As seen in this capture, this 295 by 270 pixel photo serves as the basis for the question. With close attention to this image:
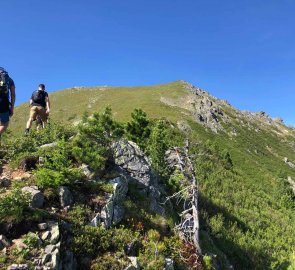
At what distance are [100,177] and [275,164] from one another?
79803mm

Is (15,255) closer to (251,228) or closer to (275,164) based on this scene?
(251,228)

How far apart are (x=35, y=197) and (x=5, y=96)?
3.43 metres

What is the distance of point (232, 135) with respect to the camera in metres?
94.6

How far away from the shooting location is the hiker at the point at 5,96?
11406mm

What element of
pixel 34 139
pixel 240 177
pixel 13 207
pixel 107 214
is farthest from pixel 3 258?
pixel 240 177

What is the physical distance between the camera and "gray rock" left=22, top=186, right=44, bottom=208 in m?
11.4

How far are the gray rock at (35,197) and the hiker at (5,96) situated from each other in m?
2.27

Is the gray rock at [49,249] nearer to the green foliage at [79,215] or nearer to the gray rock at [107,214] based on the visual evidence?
the green foliage at [79,215]

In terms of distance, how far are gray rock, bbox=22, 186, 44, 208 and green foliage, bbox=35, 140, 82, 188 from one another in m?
0.52

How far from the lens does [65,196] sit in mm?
12438

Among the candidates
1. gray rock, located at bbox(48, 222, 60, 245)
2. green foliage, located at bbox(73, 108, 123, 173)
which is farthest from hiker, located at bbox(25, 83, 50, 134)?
gray rock, located at bbox(48, 222, 60, 245)

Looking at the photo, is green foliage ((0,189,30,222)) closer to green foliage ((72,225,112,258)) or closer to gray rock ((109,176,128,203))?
green foliage ((72,225,112,258))

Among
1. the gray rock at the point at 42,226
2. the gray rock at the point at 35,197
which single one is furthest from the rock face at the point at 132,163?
the gray rock at the point at 42,226

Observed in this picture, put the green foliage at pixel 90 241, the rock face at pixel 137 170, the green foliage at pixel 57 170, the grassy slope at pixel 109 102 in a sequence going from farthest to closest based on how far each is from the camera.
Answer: the grassy slope at pixel 109 102 → the rock face at pixel 137 170 → the green foliage at pixel 57 170 → the green foliage at pixel 90 241
